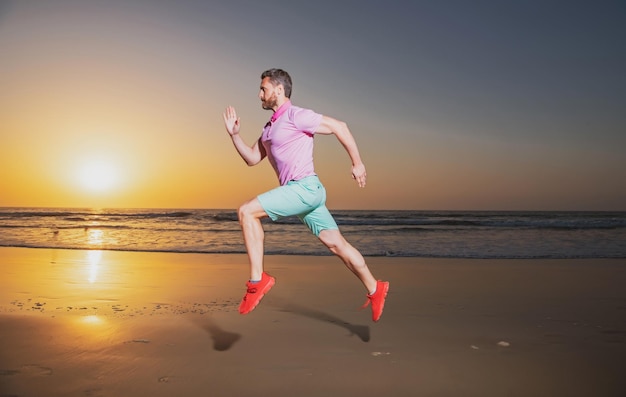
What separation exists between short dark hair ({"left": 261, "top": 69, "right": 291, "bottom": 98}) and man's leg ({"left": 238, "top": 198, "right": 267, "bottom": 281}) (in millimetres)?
909

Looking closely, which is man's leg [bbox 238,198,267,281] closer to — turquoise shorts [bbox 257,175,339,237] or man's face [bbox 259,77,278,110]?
turquoise shorts [bbox 257,175,339,237]

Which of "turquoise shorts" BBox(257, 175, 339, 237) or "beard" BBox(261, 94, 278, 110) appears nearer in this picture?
"turquoise shorts" BBox(257, 175, 339, 237)

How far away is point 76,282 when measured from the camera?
7.72 m

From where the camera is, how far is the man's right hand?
440 cm

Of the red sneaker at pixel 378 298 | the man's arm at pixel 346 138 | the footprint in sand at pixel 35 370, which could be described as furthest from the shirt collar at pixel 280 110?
the footprint in sand at pixel 35 370

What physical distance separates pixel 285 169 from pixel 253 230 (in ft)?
1.79

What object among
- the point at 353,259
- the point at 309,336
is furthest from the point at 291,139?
the point at 309,336

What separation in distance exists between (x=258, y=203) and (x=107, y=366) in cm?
156

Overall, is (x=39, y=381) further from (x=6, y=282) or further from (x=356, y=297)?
(x=6, y=282)

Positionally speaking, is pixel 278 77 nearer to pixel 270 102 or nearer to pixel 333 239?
pixel 270 102

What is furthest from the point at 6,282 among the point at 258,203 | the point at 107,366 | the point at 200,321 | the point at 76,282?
the point at 258,203

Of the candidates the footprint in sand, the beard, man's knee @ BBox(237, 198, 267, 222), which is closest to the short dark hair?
the beard

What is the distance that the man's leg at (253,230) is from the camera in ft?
13.1

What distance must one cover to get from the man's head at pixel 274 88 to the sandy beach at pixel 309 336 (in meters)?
1.96
